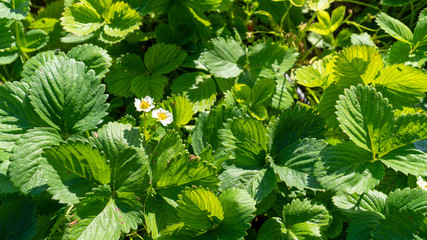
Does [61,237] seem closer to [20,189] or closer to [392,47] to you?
[20,189]

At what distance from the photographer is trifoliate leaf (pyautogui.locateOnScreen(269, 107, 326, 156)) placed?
175 centimetres

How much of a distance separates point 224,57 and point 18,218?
131cm

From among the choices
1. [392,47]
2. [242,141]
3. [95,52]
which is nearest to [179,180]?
[242,141]

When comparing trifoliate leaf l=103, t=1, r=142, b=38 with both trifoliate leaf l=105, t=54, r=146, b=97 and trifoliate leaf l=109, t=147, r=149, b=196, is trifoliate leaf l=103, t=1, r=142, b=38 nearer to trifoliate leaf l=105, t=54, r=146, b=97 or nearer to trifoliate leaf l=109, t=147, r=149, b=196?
trifoliate leaf l=105, t=54, r=146, b=97

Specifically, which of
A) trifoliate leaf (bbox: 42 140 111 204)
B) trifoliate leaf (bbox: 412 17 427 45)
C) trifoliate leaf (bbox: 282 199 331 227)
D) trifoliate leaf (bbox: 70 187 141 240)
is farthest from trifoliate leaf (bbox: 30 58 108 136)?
trifoliate leaf (bbox: 412 17 427 45)

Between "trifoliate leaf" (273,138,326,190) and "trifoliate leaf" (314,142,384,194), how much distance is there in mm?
47

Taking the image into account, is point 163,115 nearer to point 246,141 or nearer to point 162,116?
point 162,116

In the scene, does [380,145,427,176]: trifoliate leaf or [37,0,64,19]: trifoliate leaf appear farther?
[37,0,64,19]: trifoliate leaf

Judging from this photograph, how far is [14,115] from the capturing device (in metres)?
1.64

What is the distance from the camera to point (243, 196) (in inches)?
60.5

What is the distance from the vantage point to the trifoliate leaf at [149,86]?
2.24m

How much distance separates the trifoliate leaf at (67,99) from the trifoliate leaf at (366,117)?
999mm

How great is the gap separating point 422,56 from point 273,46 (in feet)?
2.54

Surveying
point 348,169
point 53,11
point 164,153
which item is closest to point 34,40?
point 53,11
